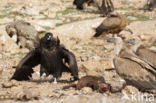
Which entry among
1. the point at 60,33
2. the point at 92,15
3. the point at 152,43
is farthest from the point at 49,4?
the point at 152,43

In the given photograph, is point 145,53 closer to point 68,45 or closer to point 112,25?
point 68,45

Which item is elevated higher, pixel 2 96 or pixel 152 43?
pixel 2 96

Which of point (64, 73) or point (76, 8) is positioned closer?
point (64, 73)

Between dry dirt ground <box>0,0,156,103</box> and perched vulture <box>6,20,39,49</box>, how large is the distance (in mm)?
328

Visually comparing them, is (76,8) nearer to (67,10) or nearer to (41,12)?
(67,10)

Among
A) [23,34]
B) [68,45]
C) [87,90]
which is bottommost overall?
[68,45]

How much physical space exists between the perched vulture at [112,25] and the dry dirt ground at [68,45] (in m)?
0.38

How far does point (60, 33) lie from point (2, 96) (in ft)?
33.0

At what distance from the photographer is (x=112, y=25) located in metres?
15.0

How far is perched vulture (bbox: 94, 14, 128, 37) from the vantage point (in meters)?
15.0

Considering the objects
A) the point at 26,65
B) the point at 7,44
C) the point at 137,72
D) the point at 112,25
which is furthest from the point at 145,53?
the point at 7,44

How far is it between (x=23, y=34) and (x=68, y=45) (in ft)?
6.89

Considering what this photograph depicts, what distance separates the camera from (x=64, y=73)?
7.67 metres

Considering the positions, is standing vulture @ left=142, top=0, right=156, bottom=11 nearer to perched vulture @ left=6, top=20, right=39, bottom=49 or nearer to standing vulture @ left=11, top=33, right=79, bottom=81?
perched vulture @ left=6, top=20, right=39, bottom=49
